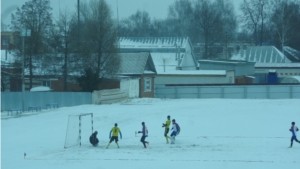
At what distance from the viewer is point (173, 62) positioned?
Result: 236ft

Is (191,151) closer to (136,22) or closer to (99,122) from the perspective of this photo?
(99,122)

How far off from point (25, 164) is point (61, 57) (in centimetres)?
2801

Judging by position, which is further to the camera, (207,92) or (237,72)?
(237,72)

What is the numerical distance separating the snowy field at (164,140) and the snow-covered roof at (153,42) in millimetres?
33640

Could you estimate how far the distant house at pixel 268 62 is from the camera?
66725 mm

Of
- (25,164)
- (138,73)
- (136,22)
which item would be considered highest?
(136,22)

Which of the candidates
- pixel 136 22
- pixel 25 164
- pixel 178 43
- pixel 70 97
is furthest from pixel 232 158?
pixel 136 22

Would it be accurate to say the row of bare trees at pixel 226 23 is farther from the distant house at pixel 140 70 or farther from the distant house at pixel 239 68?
the distant house at pixel 140 70

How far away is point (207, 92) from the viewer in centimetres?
5034

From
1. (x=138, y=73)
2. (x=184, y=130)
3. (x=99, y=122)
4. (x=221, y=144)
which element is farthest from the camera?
(x=138, y=73)

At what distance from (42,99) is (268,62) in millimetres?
43349

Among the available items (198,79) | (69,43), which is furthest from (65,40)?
(198,79)

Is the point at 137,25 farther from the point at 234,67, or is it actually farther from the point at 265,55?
the point at 234,67

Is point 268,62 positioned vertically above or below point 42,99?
above
